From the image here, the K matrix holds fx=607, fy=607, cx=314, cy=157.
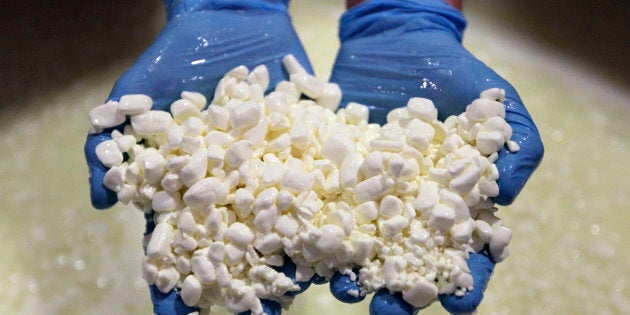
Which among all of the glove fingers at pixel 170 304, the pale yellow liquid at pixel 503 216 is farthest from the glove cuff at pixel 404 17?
the glove fingers at pixel 170 304

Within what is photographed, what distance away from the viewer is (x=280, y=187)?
575mm

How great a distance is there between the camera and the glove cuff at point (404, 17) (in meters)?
0.77

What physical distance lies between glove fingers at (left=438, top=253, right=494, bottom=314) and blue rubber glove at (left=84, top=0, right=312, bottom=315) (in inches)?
6.5

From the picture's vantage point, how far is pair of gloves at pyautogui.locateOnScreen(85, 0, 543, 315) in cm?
58

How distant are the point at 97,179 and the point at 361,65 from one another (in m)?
0.34

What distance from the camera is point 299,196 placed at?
1.84 feet

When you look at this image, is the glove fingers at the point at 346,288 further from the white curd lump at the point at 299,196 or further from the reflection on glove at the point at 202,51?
the reflection on glove at the point at 202,51

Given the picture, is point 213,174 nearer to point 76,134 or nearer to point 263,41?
point 263,41

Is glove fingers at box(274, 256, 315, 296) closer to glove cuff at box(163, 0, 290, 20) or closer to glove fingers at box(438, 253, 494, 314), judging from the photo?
glove fingers at box(438, 253, 494, 314)

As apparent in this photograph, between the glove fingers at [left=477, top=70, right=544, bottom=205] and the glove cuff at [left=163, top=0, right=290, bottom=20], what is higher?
the glove cuff at [left=163, top=0, right=290, bottom=20]

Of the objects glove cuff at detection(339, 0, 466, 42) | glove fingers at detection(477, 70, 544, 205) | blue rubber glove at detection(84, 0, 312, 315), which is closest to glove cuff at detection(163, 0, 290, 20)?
blue rubber glove at detection(84, 0, 312, 315)

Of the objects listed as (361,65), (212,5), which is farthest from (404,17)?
(212,5)

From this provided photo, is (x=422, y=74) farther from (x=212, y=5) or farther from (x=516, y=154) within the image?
(x=212, y=5)

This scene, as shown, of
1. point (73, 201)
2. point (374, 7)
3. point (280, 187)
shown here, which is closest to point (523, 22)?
point (374, 7)
